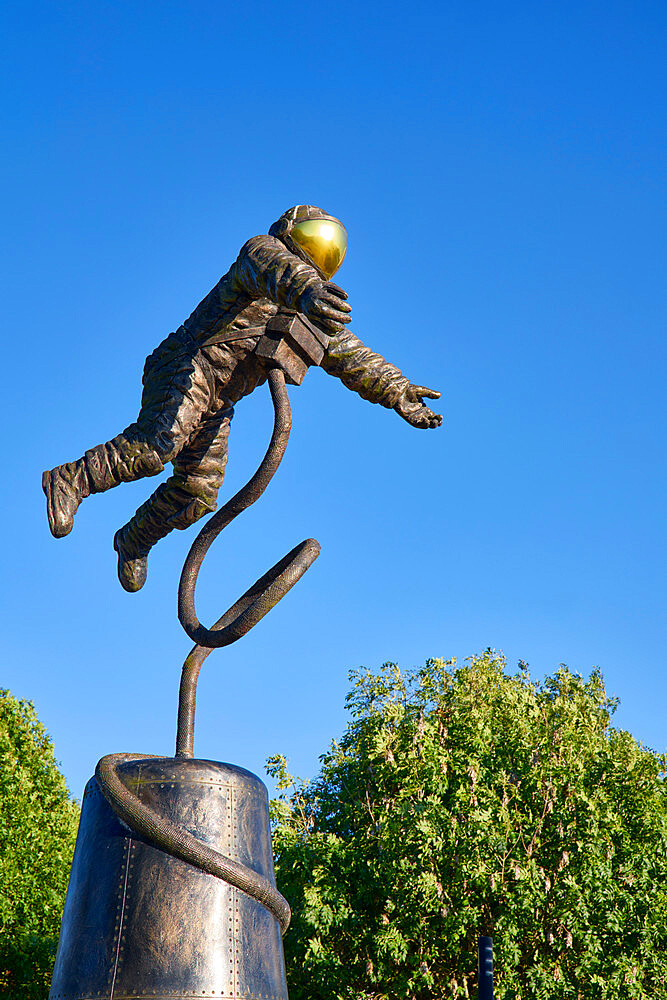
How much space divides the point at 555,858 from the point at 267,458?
16222 mm

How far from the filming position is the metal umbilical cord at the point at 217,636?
502 centimetres

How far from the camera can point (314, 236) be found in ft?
19.2

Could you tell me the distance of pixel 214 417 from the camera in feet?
20.7

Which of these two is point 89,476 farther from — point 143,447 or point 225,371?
point 225,371

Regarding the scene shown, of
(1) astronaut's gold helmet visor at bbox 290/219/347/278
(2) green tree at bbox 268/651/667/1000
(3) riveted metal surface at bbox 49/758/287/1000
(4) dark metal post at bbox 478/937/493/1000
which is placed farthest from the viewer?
(2) green tree at bbox 268/651/667/1000

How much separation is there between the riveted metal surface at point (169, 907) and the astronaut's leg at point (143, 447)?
155cm

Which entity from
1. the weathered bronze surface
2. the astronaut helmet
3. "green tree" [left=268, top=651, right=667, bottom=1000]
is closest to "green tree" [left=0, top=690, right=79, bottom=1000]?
"green tree" [left=268, top=651, right=667, bottom=1000]

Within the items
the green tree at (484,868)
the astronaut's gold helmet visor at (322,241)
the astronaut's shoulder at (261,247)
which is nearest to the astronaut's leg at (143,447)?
the astronaut's shoulder at (261,247)

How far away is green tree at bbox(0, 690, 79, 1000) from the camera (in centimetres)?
2178

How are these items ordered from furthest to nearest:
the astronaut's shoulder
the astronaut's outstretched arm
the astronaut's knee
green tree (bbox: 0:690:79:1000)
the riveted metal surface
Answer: green tree (bbox: 0:690:79:1000)
the astronaut's knee
the astronaut's outstretched arm
the astronaut's shoulder
the riveted metal surface

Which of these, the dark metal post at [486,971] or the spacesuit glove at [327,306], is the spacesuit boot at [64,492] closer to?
the spacesuit glove at [327,306]

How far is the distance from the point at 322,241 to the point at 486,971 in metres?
10.7

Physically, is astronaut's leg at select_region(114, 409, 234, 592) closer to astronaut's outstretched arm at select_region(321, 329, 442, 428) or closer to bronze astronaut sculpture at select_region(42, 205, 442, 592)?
bronze astronaut sculpture at select_region(42, 205, 442, 592)

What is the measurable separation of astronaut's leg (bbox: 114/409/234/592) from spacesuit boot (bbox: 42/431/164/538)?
65 cm
